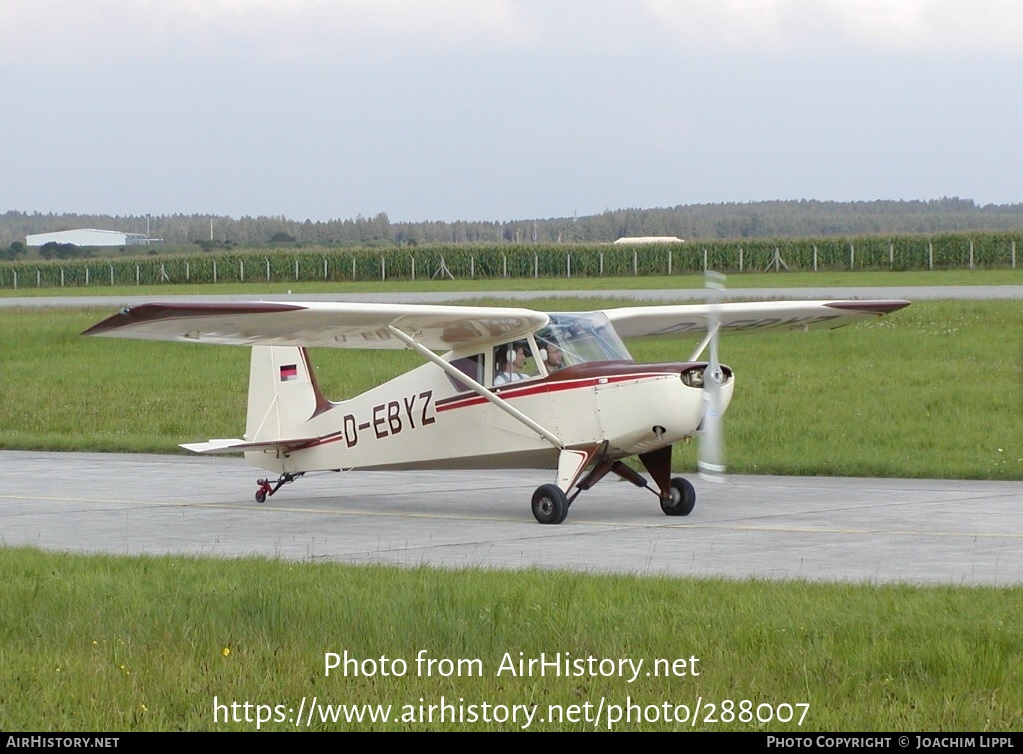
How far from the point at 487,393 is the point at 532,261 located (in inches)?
2407

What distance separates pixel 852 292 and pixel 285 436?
25.5 meters

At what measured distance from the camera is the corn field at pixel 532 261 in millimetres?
68812

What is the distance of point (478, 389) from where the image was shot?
15516 millimetres

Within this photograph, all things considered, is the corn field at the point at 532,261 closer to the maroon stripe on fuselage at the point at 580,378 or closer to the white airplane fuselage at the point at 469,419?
the white airplane fuselage at the point at 469,419

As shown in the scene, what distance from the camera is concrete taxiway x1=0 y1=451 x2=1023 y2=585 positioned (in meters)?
11.7

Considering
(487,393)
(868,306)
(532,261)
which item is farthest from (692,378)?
(532,261)

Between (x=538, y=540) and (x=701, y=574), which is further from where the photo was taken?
(x=538, y=540)

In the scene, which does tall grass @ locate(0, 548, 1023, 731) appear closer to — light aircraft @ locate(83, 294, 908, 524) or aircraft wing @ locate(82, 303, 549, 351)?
aircraft wing @ locate(82, 303, 549, 351)

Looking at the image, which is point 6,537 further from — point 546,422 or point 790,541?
point 790,541

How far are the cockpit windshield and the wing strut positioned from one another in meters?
0.68

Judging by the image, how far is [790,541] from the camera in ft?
42.5

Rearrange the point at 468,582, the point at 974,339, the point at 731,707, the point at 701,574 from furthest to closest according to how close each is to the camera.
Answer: the point at 974,339, the point at 701,574, the point at 468,582, the point at 731,707

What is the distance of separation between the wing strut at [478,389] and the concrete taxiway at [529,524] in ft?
3.13

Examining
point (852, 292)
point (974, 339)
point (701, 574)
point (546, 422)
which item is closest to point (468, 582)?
point (701, 574)
